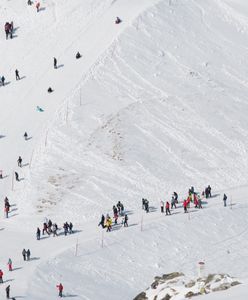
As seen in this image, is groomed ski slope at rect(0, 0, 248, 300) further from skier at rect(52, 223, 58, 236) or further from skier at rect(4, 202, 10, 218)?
skier at rect(4, 202, 10, 218)

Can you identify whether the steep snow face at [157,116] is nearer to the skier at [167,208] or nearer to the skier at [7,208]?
the skier at [7,208]

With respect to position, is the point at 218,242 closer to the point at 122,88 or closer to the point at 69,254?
the point at 69,254

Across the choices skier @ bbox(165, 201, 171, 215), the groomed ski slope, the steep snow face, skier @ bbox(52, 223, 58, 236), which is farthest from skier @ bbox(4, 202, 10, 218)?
skier @ bbox(165, 201, 171, 215)

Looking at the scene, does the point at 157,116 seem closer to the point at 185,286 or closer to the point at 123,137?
the point at 123,137

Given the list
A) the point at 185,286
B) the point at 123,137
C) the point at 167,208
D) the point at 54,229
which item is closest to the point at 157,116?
the point at 123,137

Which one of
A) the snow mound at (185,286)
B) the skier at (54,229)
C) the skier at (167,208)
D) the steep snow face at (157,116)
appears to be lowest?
the snow mound at (185,286)

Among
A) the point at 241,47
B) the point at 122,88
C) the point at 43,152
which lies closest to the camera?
the point at 43,152

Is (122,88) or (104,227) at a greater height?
(122,88)

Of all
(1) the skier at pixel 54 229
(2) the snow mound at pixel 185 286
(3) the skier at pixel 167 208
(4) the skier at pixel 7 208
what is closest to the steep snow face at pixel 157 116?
(4) the skier at pixel 7 208

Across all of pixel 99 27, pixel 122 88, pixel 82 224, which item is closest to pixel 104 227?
pixel 82 224
